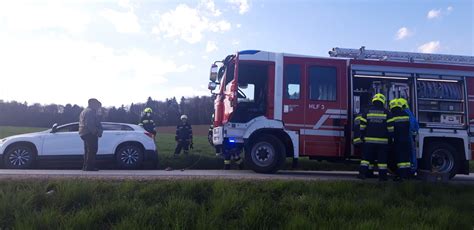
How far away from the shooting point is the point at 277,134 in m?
10.5

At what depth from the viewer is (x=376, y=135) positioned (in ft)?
30.6

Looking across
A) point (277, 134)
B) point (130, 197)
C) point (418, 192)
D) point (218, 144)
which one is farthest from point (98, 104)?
point (418, 192)

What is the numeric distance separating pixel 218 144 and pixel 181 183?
3.72 meters

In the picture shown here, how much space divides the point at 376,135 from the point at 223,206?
452cm

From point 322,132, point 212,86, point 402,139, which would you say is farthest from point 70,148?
point 402,139

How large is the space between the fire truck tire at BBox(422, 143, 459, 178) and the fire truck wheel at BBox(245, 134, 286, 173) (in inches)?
134

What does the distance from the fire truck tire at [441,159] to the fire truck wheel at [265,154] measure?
3.41 meters

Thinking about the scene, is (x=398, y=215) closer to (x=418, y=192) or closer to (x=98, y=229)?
(x=418, y=192)

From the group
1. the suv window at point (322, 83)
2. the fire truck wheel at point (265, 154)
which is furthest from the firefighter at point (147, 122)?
the suv window at point (322, 83)

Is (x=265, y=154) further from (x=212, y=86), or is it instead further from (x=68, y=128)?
(x=68, y=128)

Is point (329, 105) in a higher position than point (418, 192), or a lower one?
higher

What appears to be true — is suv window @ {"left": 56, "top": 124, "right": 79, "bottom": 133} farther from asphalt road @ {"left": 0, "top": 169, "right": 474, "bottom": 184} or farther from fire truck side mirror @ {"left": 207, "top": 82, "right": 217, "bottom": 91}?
fire truck side mirror @ {"left": 207, "top": 82, "right": 217, "bottom": 91}

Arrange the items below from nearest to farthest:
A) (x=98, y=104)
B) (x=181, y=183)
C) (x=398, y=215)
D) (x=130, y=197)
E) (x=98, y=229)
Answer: (x=98, y=229) → (x=398, y=215) → (x=130, y=197) → (x=181, y=183) → (x=98, y=104)

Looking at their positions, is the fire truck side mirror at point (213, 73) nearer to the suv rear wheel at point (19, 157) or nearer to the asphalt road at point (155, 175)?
the asphalt road at point (155, 175)
